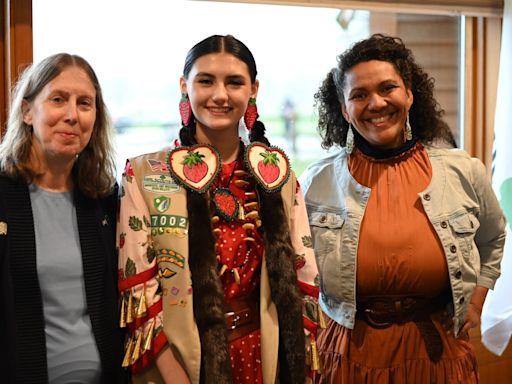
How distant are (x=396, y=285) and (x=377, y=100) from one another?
60cm

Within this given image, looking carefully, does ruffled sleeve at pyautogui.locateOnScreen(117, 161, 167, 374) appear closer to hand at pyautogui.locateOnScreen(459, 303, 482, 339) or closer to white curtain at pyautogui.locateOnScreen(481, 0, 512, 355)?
hand at pyautogui.locateOnScreen(459, 303, 482, 339)

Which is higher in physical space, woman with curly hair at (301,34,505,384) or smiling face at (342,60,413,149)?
smiling face at (342,60,413,149)

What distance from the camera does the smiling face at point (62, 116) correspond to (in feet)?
5.80

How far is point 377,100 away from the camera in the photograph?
2.21 m

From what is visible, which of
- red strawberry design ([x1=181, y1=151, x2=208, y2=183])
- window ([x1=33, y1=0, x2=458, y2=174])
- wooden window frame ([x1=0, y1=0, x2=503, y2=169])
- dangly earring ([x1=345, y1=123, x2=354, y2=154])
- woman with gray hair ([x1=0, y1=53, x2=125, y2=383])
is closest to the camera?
woman with gray hair ([x1=0, y1=53, x2=125, y2=383])

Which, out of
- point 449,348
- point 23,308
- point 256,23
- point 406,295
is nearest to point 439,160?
point 406,295

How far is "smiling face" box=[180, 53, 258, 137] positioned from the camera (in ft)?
6.14

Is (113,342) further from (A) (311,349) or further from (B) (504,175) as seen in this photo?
(B) (504,175)

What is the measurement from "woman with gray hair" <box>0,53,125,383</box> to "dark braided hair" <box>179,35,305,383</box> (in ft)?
0.79

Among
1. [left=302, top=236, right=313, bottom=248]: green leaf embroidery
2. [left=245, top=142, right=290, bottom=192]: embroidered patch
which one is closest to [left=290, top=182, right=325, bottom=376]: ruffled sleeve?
[left=302, top=236, right=313, bottom=248]: green leaf embroidery

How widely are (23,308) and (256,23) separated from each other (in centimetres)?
185

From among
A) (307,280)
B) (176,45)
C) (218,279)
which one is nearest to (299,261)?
(307,280)

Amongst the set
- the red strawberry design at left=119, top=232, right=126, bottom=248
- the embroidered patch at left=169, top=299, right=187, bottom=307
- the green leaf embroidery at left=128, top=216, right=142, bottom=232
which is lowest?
the embroidered patch at left=169, top=299, right=187, bottom=307

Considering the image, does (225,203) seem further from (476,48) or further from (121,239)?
(476,48)
